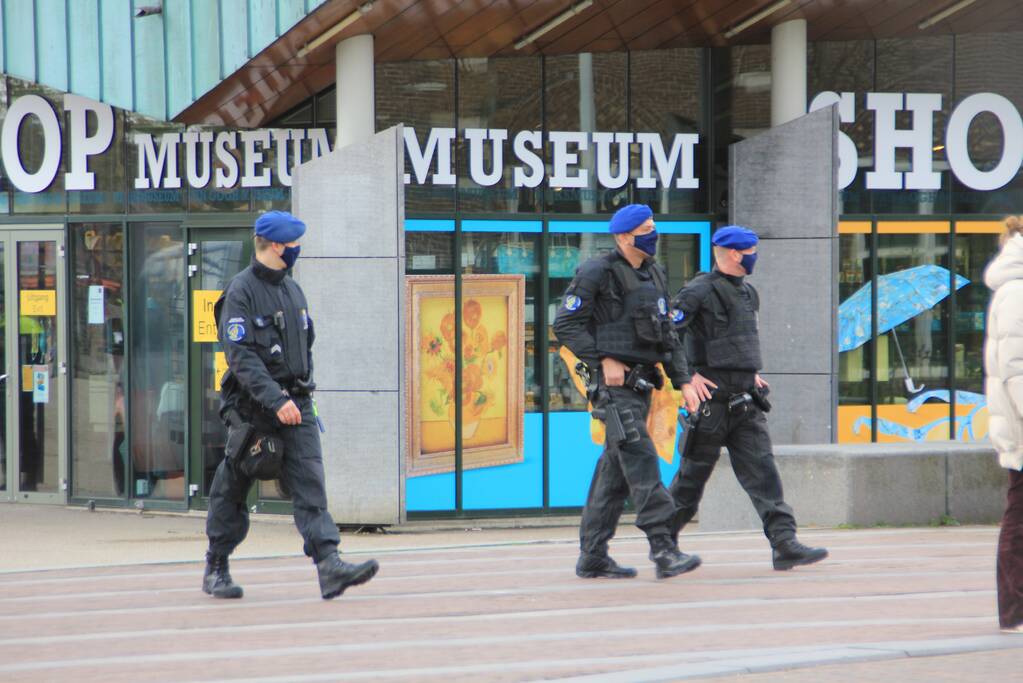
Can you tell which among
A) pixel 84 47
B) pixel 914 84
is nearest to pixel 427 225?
pixel 84 47

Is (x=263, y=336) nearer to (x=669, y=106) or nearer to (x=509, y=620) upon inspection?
(x=509, y=620)

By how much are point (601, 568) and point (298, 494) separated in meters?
1.74

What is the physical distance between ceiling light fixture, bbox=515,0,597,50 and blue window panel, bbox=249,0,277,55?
226cm

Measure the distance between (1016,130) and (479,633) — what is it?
996 centimetres

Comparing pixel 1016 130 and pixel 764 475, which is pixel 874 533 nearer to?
pixel 764 475

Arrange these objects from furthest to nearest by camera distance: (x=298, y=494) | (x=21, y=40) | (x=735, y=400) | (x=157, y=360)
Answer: (x=157, y=360) < (x=21, y=40) < (x=735, y=400) < (x=298, y=494)

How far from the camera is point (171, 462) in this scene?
47.9 ft

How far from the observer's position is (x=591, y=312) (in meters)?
8.39

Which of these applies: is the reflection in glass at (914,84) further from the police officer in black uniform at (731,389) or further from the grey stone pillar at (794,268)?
the police officer in black uniform at (731,389)

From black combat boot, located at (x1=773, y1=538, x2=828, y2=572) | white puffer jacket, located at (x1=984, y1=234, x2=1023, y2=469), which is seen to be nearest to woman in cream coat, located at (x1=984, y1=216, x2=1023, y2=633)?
white puffer jacket, located at (x1=984, y1=234, x2=1023, y2=469)

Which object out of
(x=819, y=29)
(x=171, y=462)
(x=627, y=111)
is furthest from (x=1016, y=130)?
(x=171, y=462)

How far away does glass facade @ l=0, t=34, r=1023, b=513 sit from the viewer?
45.4 feet

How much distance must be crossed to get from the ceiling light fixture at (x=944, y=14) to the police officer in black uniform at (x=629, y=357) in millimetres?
7130

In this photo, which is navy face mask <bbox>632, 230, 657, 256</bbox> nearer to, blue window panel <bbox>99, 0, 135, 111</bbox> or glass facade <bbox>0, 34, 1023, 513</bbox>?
glass facade <bbox>0, 34, 1023, 513</bbox>
